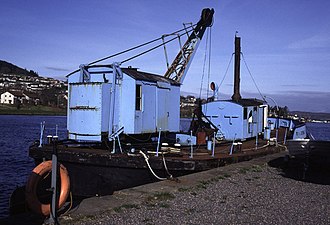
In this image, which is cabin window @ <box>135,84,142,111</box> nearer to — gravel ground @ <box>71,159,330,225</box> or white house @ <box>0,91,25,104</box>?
gravel ground @ <box>71,159,330,225</box>

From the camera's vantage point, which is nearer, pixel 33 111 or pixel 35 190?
pixel 35 190

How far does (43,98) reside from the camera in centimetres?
13975

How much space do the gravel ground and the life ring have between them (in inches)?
31.2

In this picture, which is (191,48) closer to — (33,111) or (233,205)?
(233,205)

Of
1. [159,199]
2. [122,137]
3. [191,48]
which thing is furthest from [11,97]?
[159,199]

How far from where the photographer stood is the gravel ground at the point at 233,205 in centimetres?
652

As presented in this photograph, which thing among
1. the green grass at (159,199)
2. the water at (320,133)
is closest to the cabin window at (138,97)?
the green grass at (159,199)

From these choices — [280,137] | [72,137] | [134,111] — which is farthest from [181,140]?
[280,137]

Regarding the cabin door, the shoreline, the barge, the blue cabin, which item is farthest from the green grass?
the shoreline

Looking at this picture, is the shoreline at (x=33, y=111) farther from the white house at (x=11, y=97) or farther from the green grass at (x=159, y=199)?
the green grass at (x=159, y=199)

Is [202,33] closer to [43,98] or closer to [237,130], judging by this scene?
[237,130]

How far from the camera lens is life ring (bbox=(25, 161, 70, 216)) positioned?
6355 millimetres

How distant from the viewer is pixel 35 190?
647 centimetres

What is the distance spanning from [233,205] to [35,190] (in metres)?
3.82
